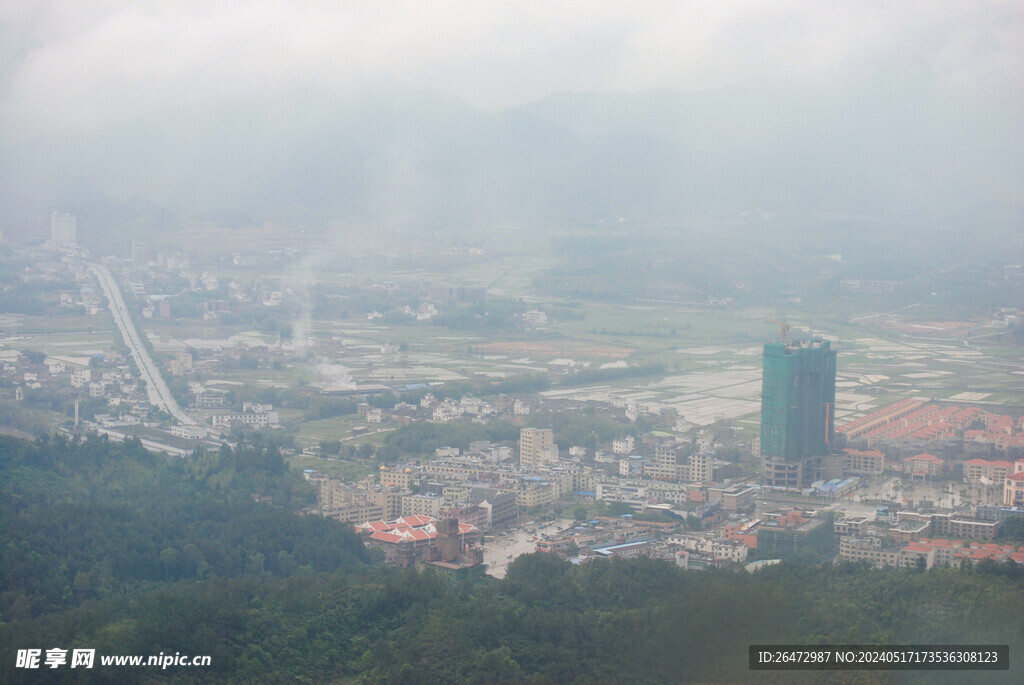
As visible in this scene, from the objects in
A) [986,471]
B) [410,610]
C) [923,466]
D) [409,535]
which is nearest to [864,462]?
[923,466]

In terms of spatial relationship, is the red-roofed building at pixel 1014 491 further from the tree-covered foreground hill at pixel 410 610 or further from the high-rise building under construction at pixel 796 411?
the tree-covered foreground hill at pixel 410 610

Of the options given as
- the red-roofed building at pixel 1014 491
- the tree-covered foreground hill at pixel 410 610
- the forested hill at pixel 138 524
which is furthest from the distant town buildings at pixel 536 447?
the red-roofed building at pixel 1014 491

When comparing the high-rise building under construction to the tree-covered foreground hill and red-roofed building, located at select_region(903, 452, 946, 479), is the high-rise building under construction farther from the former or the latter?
the tree-covered foreground hill

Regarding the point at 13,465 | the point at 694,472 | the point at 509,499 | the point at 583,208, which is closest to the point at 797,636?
the point at 509,499

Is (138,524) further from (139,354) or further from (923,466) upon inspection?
(139,354)

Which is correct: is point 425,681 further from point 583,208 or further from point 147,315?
point 583,208

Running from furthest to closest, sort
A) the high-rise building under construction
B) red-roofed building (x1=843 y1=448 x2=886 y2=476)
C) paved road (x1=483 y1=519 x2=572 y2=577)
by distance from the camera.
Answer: red-roofed building (x1=843 y1=448 x2=886 y2=476) < the high-rise building under construction < paved road (x1=483 y1=519 x2=572 y2=577)

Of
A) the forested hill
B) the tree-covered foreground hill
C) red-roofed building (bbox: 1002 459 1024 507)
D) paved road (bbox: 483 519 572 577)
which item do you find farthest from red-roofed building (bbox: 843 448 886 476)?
the forested hill
